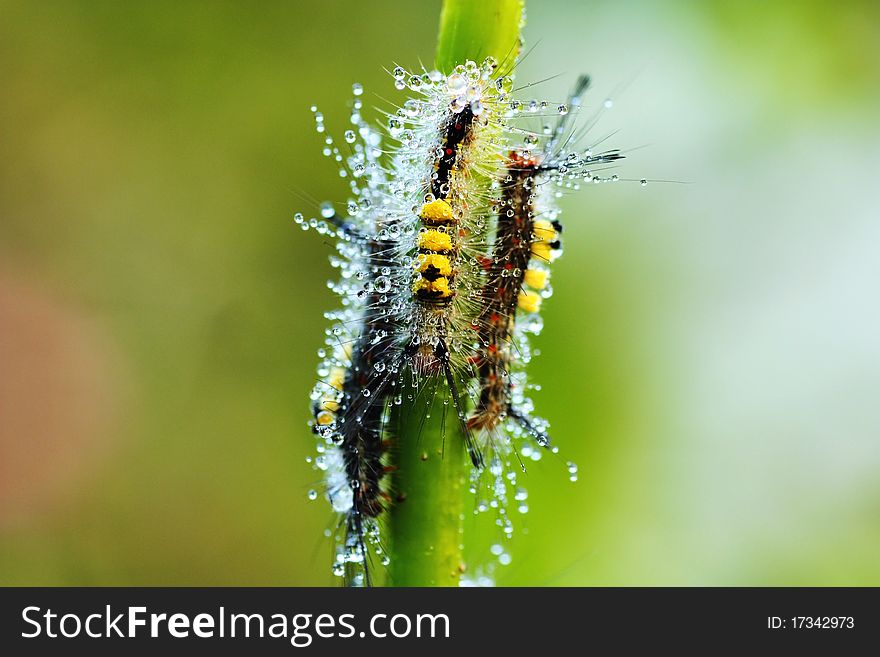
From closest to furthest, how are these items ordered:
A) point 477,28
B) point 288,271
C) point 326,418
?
point 477,28
point 326,418
point 288,271

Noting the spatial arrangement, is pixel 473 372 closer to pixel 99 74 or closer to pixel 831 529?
pixel 831 529

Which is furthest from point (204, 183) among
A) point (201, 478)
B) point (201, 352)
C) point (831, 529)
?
point (831, 529)

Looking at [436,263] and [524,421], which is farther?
[524,421]

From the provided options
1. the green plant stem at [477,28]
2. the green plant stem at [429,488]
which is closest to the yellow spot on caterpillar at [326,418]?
the green plant stem at [429,488]

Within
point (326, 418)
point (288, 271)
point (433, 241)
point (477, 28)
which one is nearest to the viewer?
point (477, 28)

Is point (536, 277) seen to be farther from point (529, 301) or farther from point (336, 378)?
point (336, 378)

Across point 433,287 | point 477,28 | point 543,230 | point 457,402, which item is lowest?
point 457,402

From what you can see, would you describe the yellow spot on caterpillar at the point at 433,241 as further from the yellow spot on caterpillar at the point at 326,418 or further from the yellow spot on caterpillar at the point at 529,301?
the yellow spot on caterpillar at the point at 326,418

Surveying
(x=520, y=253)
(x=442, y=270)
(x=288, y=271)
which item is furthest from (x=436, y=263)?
(x=288, y=271)

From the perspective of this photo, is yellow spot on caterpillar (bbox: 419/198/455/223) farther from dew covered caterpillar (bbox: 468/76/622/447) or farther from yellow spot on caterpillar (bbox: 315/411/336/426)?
yellow spot on caterpillar (bbox: 315/411/336/426)
